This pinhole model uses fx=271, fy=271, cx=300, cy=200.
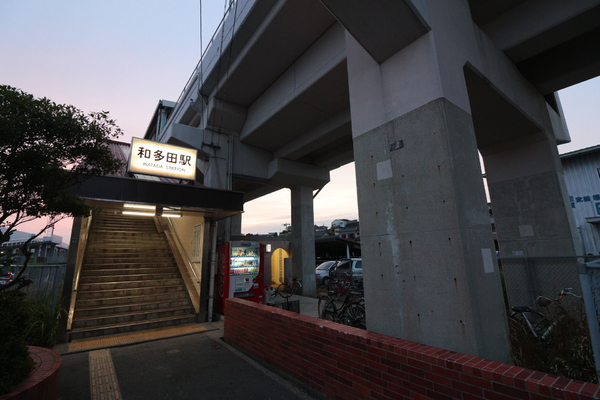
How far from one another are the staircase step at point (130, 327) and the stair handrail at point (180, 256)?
1.70 feet

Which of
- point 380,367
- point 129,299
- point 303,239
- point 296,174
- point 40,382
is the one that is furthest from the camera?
point 303,239

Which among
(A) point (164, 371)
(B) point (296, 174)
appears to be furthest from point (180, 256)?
(B) point (296, 174)

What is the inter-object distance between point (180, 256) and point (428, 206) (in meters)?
9.31

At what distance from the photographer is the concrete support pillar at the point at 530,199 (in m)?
6.46

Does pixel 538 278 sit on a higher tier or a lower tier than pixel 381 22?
lower

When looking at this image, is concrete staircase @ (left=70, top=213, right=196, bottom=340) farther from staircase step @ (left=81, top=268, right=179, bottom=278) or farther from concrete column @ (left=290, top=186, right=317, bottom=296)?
concrete column @ (left=290, top=186, right=317, bottom=296)

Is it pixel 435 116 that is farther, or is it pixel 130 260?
pixel 130 260

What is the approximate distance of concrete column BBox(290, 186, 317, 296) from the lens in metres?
13.1

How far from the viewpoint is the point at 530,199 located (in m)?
6.94

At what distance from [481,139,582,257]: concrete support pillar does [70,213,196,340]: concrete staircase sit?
30.5 feet

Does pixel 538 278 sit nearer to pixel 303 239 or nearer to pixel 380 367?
pixel 380 367

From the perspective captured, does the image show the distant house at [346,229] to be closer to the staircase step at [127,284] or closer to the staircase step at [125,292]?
the staircase step at [127,284]

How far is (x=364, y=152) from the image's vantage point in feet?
14.1

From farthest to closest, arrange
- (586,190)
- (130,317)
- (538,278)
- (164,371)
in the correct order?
(586,190), (130,317), (538,278), (164,371)
